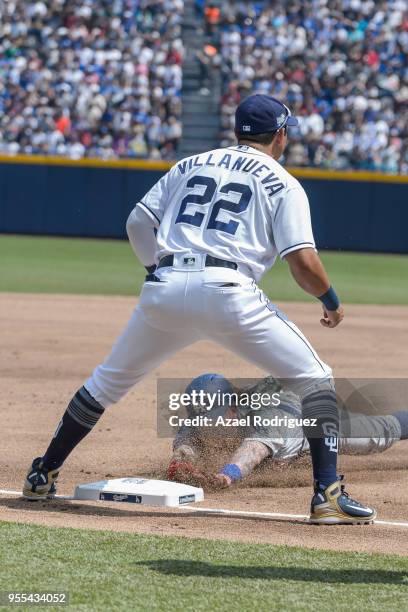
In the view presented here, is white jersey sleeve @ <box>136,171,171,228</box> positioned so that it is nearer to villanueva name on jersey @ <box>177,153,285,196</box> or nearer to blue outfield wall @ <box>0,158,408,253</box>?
villanueva name on jersey @ <box>177,153,285,196</box>

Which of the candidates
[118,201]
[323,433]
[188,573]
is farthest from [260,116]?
[118,201]

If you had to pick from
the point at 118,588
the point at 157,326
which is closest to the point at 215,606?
the point at 118,588

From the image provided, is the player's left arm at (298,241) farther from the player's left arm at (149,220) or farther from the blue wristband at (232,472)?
the blue wristband at (232,472)

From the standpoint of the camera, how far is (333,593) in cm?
379

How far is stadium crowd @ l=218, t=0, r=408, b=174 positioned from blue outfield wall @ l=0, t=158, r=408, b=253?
0.52 meters

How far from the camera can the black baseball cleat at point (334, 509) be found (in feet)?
16.0

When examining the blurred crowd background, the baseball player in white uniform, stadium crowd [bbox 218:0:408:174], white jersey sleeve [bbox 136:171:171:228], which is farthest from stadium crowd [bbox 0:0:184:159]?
the baseball player in white uniform

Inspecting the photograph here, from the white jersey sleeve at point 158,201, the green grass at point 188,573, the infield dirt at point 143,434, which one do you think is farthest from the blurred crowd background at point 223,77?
the green grass at point 188,573

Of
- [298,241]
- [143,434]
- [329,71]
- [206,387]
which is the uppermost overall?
[329,71]

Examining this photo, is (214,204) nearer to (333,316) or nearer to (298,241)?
(298,241)

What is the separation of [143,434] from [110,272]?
11104mm

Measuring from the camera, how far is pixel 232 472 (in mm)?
5719

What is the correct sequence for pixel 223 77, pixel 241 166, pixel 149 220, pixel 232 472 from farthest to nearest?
pixel 223 77
pixel 232 472
pixel 149 220
pixel 241 166

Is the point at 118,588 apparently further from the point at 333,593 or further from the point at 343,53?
the point at 343,53
